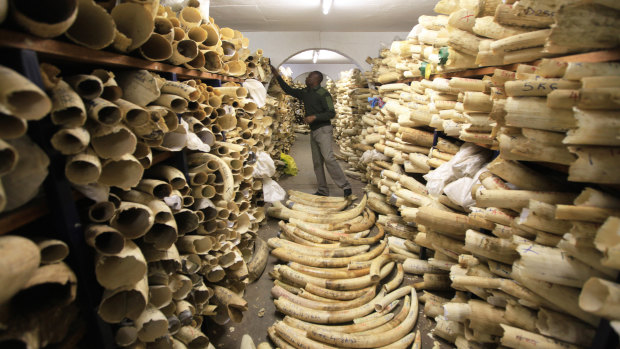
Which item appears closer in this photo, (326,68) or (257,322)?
(257,322)

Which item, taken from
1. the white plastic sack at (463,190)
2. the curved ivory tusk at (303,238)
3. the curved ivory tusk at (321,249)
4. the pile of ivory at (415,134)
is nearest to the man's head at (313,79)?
the pile of ivory at (415,134)

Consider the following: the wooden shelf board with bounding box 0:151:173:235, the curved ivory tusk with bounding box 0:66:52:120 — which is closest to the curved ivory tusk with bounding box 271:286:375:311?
the wooden shelf board with bounding box 0:151:173:235

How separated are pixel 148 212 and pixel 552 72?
2.39 metres

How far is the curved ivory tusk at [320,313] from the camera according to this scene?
2928 millimetres

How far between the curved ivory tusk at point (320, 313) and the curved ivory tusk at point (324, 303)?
5 centimetres

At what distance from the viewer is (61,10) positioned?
1.18 m

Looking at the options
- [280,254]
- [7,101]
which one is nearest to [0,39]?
[7,101]

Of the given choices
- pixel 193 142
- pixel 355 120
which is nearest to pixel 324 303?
pixel 193 142

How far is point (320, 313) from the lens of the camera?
2965mm

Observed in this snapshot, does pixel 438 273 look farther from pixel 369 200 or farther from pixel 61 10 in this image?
pixel 61 10

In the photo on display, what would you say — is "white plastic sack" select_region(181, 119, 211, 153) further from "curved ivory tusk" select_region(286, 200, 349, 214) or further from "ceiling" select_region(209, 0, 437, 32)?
"ceiling" select_region(209, 0, 437, 32)

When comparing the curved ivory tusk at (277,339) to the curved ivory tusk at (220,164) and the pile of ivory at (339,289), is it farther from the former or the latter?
the curved ivory tusk at (220,164)

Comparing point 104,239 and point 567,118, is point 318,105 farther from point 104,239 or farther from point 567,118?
point 104,239

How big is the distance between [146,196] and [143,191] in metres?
0.09
